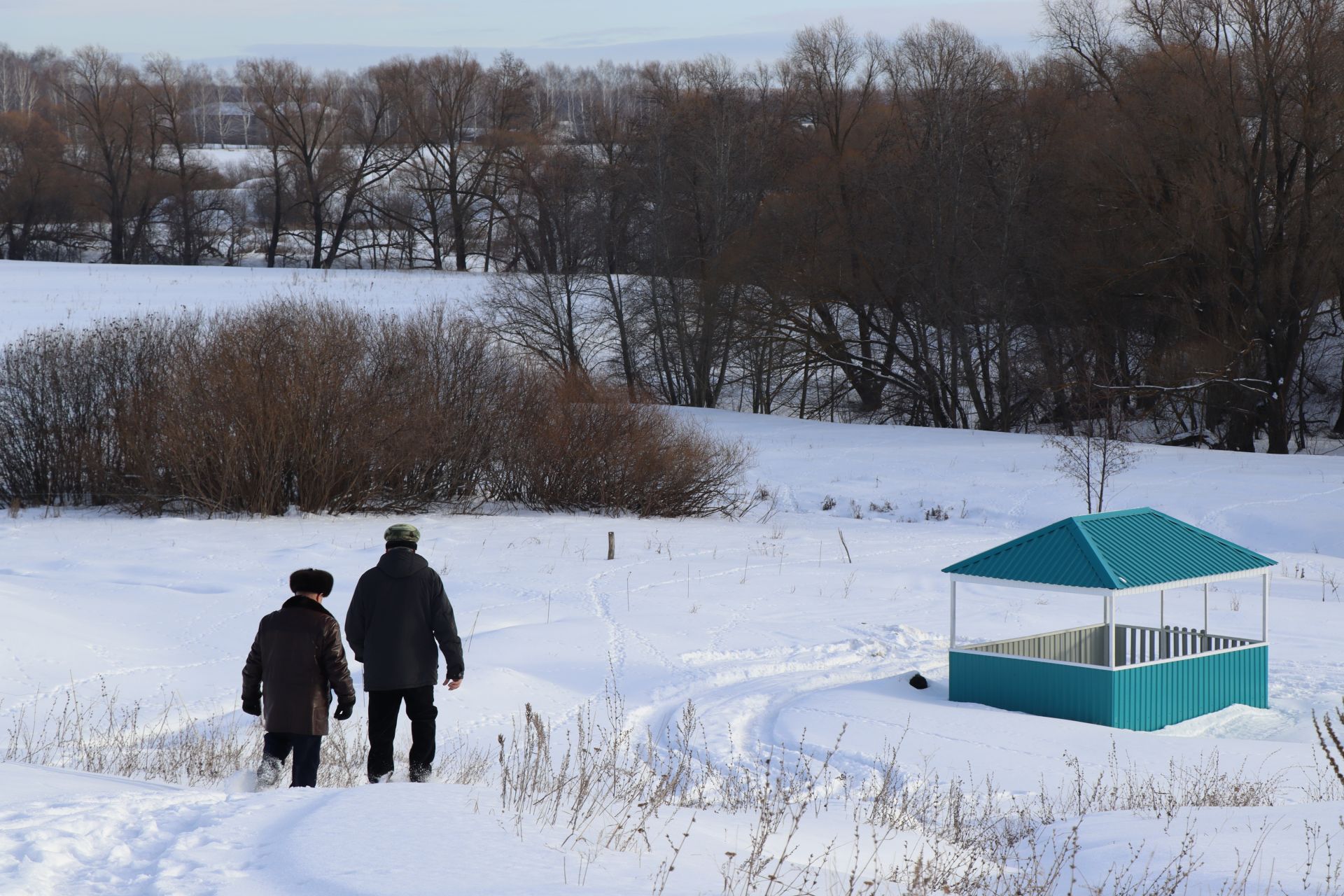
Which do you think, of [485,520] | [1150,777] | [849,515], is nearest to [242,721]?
[1150,777]

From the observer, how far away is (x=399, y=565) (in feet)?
24.4

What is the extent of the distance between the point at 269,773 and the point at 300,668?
1.97 feet

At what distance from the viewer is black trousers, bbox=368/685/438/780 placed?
293 inches

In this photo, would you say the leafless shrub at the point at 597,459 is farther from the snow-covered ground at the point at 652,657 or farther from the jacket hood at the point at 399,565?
the jacket hood at the point at 399,565

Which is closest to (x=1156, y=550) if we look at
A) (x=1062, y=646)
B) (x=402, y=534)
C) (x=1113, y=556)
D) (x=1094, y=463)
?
(x=1113, y=556)

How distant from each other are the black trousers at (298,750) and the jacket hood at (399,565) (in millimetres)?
1005

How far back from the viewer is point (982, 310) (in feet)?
129

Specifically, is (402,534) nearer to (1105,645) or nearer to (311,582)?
(311,582)

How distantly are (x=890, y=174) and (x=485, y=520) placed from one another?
22.5 metres

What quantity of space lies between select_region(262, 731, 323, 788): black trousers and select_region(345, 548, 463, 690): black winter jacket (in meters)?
0.45

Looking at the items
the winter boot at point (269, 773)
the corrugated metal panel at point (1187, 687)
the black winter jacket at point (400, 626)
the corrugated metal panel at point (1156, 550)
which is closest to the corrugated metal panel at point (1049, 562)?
the corrugated metal panel at point (1156, 550)

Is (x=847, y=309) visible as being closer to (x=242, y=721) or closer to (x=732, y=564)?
(x=732, y=564)

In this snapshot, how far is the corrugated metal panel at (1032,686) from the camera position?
11492 millimetres

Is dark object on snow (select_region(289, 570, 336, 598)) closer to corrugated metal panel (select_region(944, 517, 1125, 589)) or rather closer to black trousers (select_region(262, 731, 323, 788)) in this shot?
black trousers (select_region(262, 731, 323, 788))
